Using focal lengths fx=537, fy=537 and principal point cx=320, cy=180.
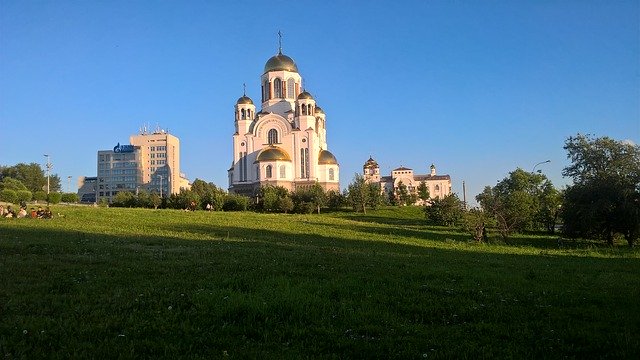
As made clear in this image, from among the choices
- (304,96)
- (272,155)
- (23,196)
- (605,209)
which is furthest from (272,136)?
(605,209)

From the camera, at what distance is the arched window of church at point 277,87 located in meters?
93.8

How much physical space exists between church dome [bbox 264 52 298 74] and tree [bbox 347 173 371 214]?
30.8 meters

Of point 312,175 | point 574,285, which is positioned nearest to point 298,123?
point 312,175

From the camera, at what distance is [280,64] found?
9294 centimetres

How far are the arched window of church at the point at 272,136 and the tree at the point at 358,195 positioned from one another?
75.2ft

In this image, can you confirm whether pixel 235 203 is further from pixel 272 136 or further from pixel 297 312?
pixel 297 312

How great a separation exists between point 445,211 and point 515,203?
10856 millimetres

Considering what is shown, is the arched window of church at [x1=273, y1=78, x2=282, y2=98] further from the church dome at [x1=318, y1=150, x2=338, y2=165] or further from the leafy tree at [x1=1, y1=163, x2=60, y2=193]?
the leafy tree at [x1=1, y1=163, x2=60, y2=193]

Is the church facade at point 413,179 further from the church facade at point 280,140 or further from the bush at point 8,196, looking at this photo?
the bush at point 8,196

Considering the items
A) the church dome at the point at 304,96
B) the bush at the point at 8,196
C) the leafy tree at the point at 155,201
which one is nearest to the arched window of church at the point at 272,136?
the church dome at the point at 304,96

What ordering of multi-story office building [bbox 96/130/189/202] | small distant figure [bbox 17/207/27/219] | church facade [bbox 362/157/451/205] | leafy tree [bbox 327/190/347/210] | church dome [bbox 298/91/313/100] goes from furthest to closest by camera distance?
1. multi-story office building [bbox 96/130/189/202]
2. church facade [bbox 362/157/451/205]
3. church dome [bbox 298/91/313/100]
4. leafy tree [bbox 327/190/347/210]
5. small distant figure [bbox 17/207/27/219]

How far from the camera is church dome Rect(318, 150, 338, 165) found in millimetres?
90438

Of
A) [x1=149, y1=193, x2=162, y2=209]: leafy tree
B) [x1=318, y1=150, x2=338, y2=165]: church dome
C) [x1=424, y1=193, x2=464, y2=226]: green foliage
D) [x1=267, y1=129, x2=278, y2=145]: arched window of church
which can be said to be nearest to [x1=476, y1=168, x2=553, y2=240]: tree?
[x1=424, y1=193, x2=464, y2=226]: green foliage

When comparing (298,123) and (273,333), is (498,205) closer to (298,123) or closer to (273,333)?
(273,333)
